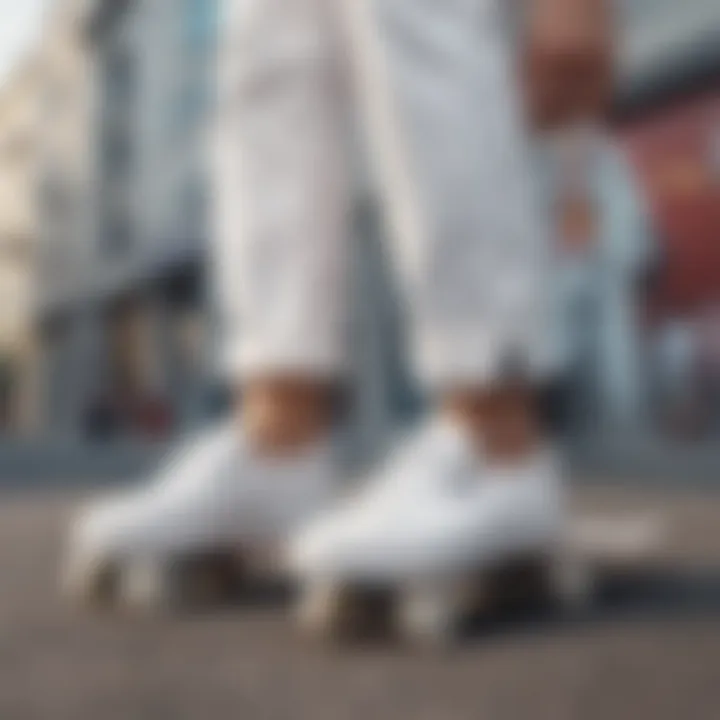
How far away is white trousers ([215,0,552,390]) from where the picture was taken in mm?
682

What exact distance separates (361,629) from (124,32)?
2.12 meters

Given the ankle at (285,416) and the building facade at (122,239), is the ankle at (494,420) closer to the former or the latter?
the ankle at (285,416)

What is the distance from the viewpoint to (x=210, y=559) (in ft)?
2.61

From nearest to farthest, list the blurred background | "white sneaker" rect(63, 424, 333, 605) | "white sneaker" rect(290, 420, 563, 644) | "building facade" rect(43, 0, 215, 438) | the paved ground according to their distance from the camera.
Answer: the paved ground → "white sneaker" rect(290, 420, 563, 644) → "white sneaker" rect(63, 424, 333, 605) → the blurred background → "building facade" rect(43, 0, 215, 438)

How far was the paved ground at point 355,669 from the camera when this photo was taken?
1.61 ft

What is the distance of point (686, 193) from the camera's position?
7.89 feet

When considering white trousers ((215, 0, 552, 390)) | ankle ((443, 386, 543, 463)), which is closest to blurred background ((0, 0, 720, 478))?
white trousers ((215, 0, 552, 390))

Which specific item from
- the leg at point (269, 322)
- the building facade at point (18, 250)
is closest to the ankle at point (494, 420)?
the leg at point (269, 322)

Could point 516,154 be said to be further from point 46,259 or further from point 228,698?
point 46,259

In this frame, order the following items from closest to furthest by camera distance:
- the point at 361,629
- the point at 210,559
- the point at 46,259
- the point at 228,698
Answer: the point at 228,698, the point at 361,629, the point at 210,559, the point at 46,259

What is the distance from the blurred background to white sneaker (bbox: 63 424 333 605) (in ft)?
4.65

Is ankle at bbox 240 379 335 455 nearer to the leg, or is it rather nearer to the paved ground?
the leg

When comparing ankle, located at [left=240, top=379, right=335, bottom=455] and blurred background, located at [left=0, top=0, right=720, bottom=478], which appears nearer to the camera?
ankle, located at [left=240, top=379, right=335, bottom=455]

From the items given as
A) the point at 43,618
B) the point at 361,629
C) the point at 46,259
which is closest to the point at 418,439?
the point at 361,629
